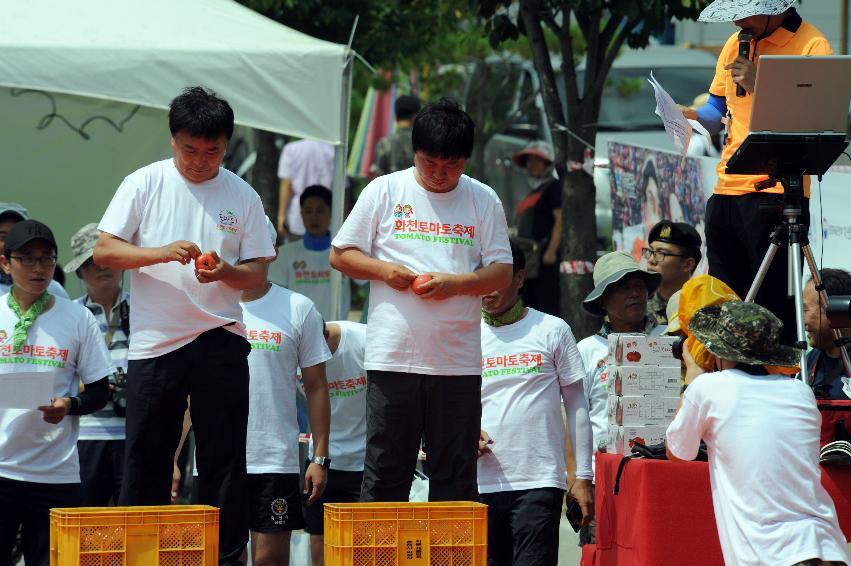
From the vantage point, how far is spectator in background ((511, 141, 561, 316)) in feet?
39.5

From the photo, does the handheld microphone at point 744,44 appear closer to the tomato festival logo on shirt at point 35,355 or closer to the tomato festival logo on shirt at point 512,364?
the tomato festival logo on shirt at point 512,364

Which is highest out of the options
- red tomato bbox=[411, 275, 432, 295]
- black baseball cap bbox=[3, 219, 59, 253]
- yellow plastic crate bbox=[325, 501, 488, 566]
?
black baseball cap bbox=[3, 219, 59, 253]

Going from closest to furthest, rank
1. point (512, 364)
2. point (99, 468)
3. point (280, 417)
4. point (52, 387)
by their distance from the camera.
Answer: point (52, 387) → point (512, 364) → point (280, 417) → point (99, 468)

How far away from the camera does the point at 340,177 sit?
28.4 feet

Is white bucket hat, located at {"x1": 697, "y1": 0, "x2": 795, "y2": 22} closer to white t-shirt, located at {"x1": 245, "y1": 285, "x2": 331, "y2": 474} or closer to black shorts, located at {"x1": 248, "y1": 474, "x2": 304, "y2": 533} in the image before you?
white t-shirt, located at {"x1": 245, "y1": 285, "x2": 331, "y2": 474}

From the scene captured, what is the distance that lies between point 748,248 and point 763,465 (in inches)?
65.8

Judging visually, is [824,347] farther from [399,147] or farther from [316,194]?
[399,147]

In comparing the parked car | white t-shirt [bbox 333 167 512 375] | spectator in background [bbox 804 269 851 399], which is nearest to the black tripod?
spectator in background [bbox 804 269 851 399]

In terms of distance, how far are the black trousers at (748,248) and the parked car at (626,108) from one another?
7.46 m

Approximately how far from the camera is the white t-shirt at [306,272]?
10.2 m

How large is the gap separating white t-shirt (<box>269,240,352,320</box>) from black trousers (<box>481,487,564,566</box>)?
3.89 m

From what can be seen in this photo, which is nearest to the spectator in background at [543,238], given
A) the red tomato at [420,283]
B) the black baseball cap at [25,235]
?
the black baseball cap at [25,235]

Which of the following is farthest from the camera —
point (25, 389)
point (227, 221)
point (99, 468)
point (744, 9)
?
point (99, 468)

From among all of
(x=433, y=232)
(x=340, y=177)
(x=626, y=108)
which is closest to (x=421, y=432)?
(x=433, y=232)
